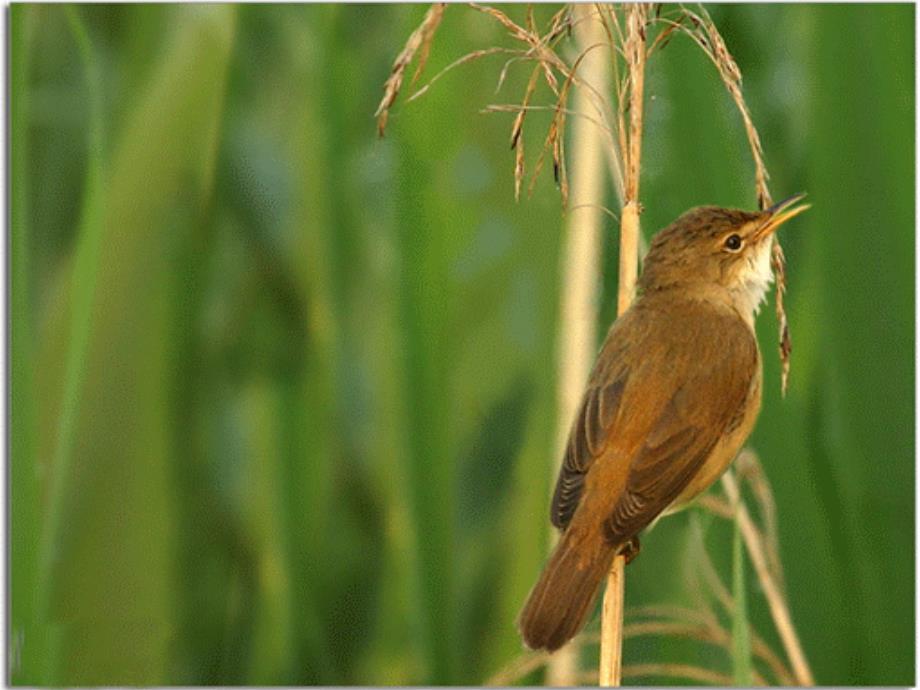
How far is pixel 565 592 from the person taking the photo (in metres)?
2.03

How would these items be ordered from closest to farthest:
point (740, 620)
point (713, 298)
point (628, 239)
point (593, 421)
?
1. point (740, 620)
2. point (628, 239)
3. point (593, 421)
4. point (713, 298)

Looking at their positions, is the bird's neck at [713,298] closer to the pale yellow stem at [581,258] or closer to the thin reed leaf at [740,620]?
the pale yellow stem at [581,258]

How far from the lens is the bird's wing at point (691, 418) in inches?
81.5

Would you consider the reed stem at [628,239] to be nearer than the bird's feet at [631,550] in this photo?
Yes

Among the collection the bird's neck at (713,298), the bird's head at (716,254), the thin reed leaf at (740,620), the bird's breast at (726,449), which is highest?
the bird's head at (716,254)

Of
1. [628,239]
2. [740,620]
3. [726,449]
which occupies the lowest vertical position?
[740,620]

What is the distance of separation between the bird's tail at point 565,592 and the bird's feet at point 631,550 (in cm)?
15

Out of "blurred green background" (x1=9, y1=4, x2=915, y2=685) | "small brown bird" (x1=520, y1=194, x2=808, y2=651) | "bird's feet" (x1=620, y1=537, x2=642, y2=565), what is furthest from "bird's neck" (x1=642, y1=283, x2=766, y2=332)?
"bird's feet" (x1=620, y1=537, x2=642, y2=565)

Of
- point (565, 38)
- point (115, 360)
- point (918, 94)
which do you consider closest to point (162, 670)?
point (115, 360)

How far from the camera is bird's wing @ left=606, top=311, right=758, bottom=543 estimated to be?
2.07 metres

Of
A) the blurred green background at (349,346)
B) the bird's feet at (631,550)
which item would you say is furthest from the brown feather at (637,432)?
the blurred green background at (349,346)

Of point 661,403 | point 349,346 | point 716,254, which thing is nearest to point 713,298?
point 716,254

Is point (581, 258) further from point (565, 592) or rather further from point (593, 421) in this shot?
point (565, 592)

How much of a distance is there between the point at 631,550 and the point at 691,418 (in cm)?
25
